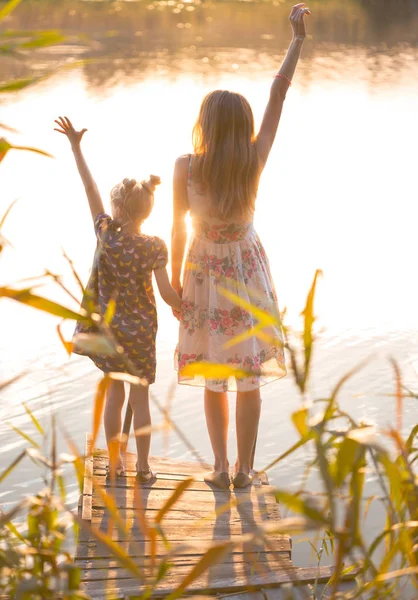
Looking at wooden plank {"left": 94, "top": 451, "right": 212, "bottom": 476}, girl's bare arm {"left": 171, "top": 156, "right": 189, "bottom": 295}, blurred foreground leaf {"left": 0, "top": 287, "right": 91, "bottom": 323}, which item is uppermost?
blurred foreground leaf {"left": 0, "top": 287, "right": 91, "bottom": 323}

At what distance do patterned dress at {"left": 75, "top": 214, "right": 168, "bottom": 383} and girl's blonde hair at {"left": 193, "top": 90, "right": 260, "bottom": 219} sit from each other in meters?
0.23

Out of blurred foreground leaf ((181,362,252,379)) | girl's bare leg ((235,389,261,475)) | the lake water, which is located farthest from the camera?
the lake water

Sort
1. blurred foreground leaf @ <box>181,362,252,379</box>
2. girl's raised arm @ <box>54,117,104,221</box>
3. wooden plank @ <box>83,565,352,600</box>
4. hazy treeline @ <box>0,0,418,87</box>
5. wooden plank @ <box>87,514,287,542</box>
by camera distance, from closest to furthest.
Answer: blurred foreground leaf @ <box>181,362,252,379</box> < wooden plank @ <box>83,565,352,600</box> < wooden plank @ <box>87,514,287,542</box> < girl's raised arm @ <box>54,117,104,221</box> < hazy treeline @ <box>0,0,418,87</box>

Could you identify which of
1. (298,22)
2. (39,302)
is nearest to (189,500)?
(298,22)

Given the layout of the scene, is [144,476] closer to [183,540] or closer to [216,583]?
[183,540]

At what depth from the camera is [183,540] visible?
2.41 m

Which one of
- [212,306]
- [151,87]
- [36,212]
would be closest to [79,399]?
[212,306]

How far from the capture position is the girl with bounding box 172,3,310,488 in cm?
266

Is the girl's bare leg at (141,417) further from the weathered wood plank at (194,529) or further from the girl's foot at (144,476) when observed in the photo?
the weathered wood plank at (194,529)

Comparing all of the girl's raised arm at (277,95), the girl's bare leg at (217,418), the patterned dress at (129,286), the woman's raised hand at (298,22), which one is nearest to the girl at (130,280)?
the patterned dress at (129,286)

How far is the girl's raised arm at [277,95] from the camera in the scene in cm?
277

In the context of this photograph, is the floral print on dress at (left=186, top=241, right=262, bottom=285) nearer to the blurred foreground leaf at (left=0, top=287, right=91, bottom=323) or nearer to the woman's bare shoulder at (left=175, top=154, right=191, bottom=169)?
the woman's bare shoulder at (left=175, top=154, right=191, bottom=169)

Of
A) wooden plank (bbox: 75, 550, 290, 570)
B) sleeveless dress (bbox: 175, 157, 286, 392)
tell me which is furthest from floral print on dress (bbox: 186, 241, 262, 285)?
wooden plank (bbox: 75, 550, 290, 570)

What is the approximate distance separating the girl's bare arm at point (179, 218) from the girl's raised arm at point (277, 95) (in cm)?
23
